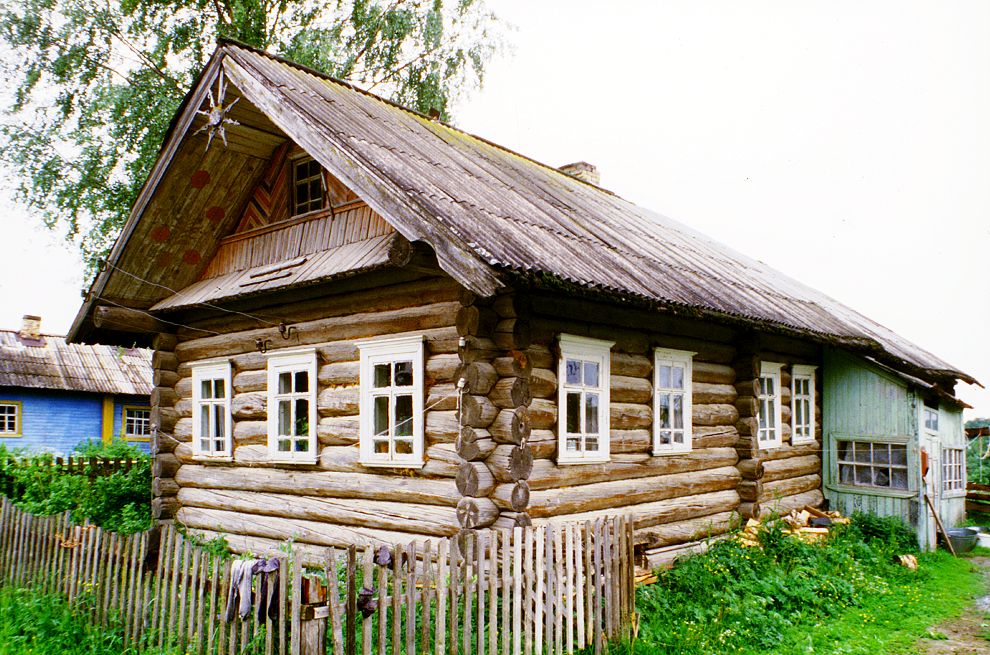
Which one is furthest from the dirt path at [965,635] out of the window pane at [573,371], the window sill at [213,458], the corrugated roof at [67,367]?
the corrugated roof at [67,367]

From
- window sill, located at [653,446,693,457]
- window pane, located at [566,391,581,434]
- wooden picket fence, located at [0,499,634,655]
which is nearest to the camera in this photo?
wooden picket fence, located at [0,499,634,655]

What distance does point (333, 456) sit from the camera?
30.9 feet

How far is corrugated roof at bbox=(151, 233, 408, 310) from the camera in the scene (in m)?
8.51

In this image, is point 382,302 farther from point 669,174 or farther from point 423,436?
point 669,174

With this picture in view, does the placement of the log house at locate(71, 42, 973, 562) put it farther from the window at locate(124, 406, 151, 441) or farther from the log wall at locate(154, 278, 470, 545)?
the window at locate(124, 406, 151, 441)

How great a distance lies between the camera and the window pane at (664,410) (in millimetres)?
10159

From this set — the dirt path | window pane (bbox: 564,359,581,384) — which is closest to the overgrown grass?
the dirt path

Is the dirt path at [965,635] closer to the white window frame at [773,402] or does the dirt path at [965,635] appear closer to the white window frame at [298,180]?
the white window frame at [773,402]

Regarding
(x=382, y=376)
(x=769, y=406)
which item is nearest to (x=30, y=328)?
(x=382, y=376)

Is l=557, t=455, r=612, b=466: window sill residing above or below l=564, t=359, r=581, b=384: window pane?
below

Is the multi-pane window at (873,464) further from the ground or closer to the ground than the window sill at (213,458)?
closer to the ground

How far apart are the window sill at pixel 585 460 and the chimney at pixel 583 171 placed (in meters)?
8.66

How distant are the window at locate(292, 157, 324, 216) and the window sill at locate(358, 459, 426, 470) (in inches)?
136

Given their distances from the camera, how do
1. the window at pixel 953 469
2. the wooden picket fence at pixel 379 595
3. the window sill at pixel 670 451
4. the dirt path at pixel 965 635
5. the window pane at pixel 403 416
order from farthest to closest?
the window at pixel 953 469 → the window sill at pixel 670 451 → the window pane at pixel 403 416 → the dirt path at pixel 965 635 → the wooden picket fence at pixel 379 595
